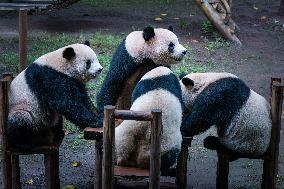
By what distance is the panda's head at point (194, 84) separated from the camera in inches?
178

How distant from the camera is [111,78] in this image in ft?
15.5

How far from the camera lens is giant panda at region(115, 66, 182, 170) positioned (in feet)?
13.0

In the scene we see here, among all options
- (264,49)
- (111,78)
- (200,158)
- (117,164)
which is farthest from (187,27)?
(117,164)

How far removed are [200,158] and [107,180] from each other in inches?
90.3

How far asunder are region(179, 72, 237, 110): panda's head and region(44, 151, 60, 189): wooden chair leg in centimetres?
117

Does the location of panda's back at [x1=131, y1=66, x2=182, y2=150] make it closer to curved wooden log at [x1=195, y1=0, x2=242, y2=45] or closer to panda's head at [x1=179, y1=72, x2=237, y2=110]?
panda's head at [x1=179, y1=72, x2=237, y2=110]

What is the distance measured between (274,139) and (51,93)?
180 centimetres

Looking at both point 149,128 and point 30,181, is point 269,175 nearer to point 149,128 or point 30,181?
point 149,128

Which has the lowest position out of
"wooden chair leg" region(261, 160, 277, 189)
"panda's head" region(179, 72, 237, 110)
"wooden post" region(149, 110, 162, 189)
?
"wooden chair leg" region(261, 160, 277, 189)

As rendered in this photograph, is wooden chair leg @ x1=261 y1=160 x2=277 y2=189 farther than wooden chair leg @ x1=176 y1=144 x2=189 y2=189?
Yes

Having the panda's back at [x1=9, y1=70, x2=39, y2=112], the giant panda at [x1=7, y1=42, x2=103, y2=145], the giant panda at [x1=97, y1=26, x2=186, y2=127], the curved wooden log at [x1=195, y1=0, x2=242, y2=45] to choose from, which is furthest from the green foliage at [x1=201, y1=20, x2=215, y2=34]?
the panda's back at [x1=9, y1=70, x2=39, y2=112]

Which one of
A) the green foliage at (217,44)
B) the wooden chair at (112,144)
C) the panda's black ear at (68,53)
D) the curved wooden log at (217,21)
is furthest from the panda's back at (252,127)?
the curved wooden log at (217,21)

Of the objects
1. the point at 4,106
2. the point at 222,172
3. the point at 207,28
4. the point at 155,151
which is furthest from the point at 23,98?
the point at 207,28

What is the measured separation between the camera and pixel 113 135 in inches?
141
